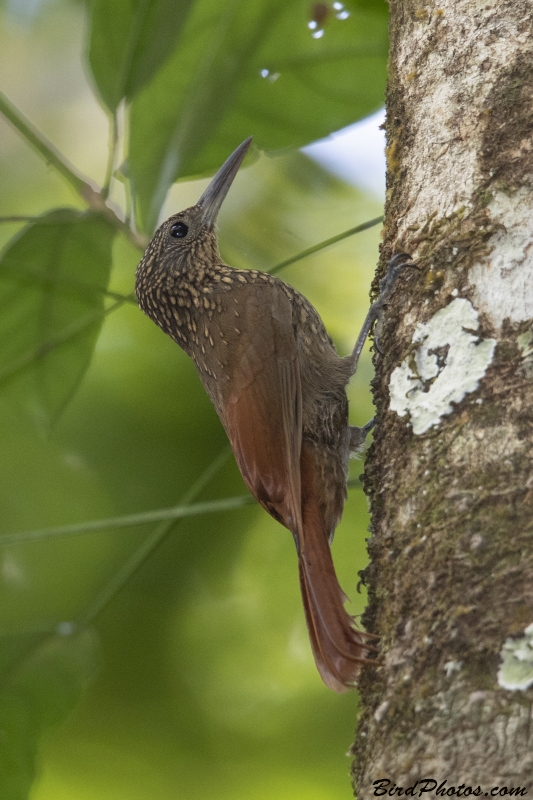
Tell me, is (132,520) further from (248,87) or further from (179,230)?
(248,87)

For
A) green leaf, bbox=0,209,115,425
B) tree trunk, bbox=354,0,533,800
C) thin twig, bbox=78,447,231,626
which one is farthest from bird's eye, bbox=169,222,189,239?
tree trunk, bbox=354,0,533,800

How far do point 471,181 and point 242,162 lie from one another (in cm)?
143

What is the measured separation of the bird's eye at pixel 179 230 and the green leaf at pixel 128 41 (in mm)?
633

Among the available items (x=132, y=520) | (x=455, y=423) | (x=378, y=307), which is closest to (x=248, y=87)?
(x=378, y=307)

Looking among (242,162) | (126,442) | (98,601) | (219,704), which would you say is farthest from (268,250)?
(219,704)

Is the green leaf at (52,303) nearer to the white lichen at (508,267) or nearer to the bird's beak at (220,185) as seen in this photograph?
the bird's beak at (220,185)

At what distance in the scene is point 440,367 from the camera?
1.45 meters

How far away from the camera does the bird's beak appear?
9.16ft

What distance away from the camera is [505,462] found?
4.15 ft

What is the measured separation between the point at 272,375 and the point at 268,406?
0.12m

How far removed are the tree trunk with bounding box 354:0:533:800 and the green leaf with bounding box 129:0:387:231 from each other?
761mm

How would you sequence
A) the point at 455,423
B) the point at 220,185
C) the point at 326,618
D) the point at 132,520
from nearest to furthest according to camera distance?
the point at 455,423
the point at 326,618
the point at 132,520
the point at 220,185

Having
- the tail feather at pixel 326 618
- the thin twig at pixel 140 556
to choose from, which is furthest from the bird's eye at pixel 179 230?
the tail feather at pixel 326 618

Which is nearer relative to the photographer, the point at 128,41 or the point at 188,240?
the point at 128,41
